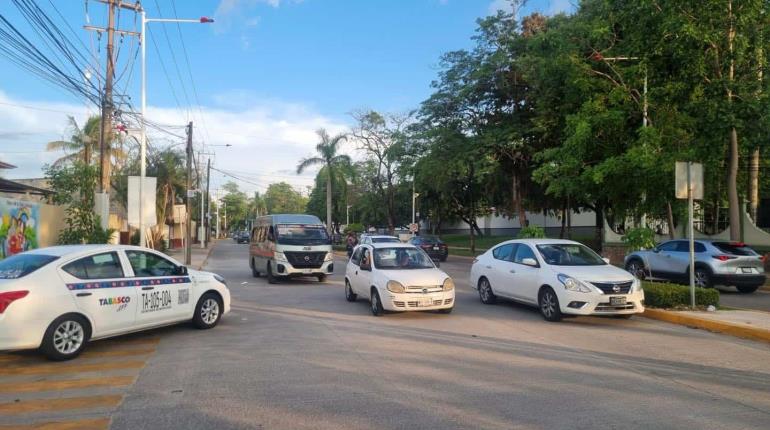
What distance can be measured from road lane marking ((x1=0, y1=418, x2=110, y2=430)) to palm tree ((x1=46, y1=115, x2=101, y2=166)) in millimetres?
27849

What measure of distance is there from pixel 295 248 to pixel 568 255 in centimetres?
957

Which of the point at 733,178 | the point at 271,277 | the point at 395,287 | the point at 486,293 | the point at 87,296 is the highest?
the point at 733,178

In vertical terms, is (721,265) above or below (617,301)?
above

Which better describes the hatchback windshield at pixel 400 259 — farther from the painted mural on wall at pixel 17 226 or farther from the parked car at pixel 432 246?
the parked car at pixel 432 246

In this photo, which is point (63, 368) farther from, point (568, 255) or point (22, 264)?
point (568, 255)

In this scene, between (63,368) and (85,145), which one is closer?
(63,368)

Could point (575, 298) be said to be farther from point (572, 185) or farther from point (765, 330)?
point (572, 185)

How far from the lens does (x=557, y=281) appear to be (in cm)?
1107

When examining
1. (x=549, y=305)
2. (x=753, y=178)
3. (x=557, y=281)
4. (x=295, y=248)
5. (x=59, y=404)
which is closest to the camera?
(x=59, y=404)

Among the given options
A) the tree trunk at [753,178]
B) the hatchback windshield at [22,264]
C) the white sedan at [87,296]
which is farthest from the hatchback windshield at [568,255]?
the tree trunk at [753,178]

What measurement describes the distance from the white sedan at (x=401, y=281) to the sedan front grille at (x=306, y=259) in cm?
577

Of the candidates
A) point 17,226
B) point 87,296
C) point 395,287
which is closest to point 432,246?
point 17,226

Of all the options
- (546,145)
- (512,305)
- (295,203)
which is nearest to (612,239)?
(546,145)

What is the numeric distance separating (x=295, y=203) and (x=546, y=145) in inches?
4020
